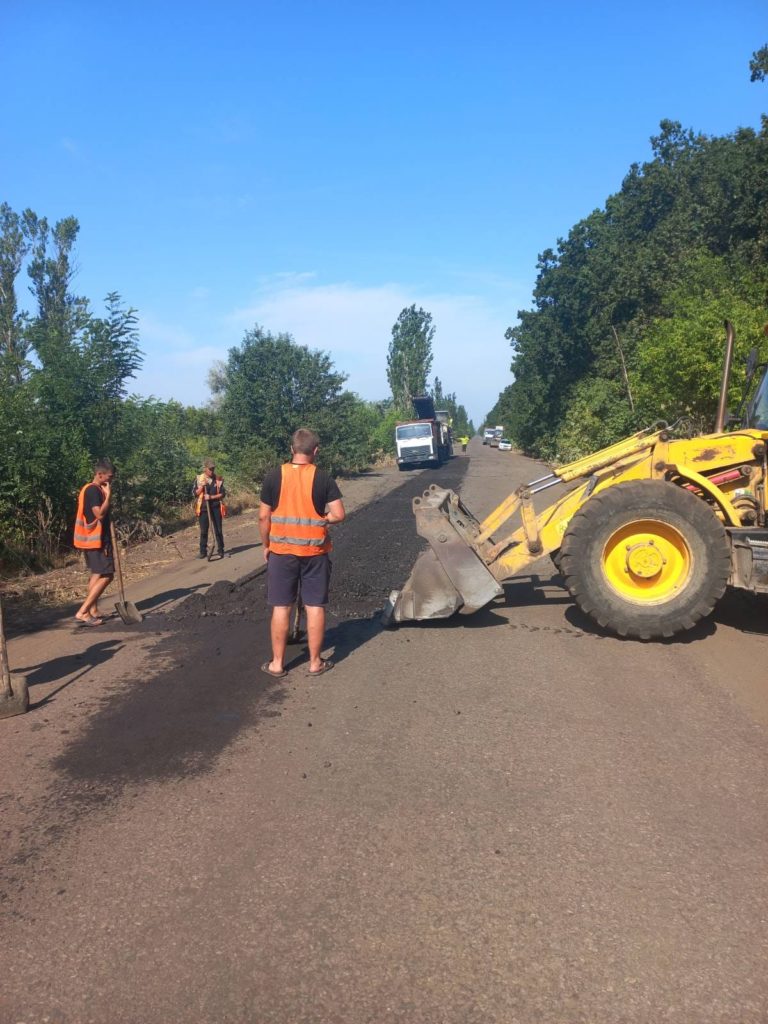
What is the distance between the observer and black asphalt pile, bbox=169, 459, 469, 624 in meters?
8.49

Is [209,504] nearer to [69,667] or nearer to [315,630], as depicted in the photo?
[69,667]

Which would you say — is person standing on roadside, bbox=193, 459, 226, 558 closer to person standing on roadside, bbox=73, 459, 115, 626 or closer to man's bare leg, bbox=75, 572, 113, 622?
person standing on roadside, bbox=73, 459, 115, 626

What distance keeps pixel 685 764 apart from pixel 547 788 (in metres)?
0.84

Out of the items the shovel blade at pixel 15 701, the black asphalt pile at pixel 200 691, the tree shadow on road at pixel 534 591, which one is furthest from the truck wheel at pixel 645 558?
the shovel blade at pixel 15 701

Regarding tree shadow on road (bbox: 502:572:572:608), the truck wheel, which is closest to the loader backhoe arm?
the truck wheel

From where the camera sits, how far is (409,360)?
83.8 meters

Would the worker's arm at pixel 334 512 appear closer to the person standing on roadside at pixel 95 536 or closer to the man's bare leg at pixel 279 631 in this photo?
the man's bare leg at pixel 279 631

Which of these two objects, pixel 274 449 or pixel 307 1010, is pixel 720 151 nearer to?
pixel 274 449

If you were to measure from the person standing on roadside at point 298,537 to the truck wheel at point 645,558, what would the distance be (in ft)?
6.79

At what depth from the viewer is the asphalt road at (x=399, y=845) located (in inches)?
105

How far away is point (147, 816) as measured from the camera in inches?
153

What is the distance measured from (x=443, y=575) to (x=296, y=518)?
5.36ft

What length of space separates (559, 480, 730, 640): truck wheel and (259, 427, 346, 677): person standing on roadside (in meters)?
2.07

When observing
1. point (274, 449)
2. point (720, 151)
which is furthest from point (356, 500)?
point (720, 151)
